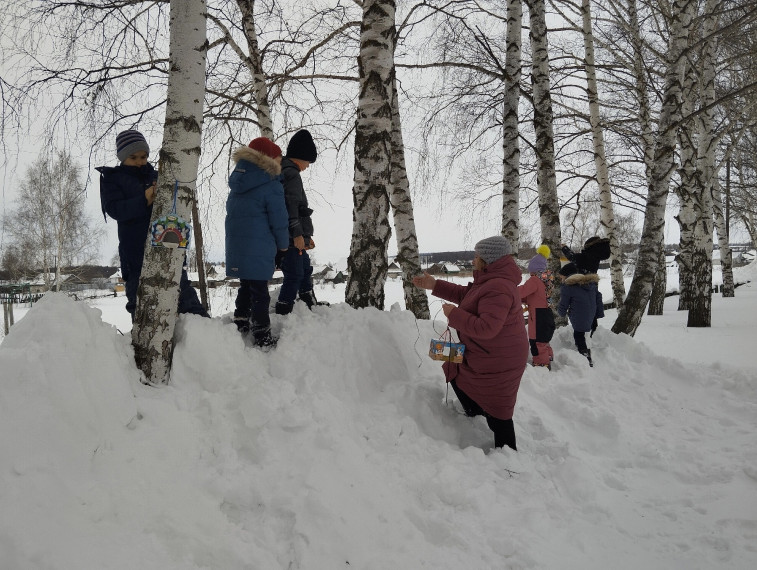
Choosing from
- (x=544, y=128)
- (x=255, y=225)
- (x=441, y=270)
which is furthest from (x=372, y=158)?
(x=441, y=270)

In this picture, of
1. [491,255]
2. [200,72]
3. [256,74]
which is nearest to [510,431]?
[491,255]

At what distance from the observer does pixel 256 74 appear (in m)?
6.13

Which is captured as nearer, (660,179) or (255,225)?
(255,225)

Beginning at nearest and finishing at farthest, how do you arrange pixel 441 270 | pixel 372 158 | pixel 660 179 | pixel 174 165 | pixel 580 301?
pixel 174 165, pixel 372 158, pixel 580 301, pixel 660 179, pixel 441 270

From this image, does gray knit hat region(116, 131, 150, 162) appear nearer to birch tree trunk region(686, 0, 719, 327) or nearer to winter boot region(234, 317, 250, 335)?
winter boot region(234, 317, 250, 335)

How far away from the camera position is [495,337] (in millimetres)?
2857

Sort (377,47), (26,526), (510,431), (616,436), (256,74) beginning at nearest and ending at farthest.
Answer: (26,526) < (510,431) < (616,436) < (377,47) < (256,74)

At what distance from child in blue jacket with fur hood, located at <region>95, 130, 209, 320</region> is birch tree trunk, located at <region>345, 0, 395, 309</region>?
143 cm

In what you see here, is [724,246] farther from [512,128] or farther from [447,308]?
[447,308]

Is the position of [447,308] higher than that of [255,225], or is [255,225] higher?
[255,225]

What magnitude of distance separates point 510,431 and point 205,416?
1951mm

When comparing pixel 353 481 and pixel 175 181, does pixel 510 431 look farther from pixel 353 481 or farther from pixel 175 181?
pixel 175 181

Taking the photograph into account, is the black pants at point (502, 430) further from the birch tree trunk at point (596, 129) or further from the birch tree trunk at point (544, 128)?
the birch tree trunk at point (596, 129)

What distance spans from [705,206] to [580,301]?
5.99 metres
